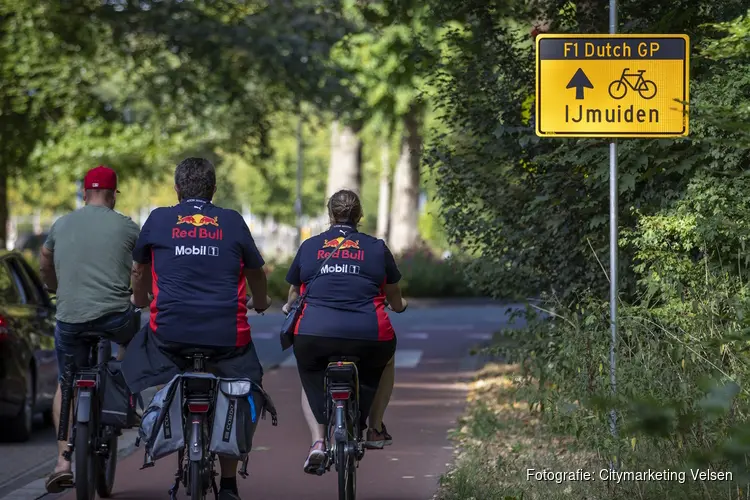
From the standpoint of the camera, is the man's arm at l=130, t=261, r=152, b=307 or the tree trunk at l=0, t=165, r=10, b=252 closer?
the man's arm at l=130, t=261, r=152, b=307

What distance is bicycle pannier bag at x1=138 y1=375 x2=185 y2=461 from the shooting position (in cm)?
618

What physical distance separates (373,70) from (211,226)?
2901cm

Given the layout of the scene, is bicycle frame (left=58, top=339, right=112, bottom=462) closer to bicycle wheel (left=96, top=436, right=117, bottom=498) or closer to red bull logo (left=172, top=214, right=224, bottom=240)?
bicycle wheel (left=96, top=436, right=117, bottom=498)

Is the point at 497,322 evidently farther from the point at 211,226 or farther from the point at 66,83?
the point at 211,226

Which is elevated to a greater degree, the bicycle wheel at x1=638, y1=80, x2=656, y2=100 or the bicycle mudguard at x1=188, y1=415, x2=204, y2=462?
the bicycle wheel at x1=638, y1=80, x2=656, y2=100

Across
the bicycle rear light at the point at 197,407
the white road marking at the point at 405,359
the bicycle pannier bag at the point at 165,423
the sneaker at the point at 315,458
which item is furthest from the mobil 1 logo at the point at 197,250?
the white road marking at the point at 405,359

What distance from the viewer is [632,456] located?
21.3 ft

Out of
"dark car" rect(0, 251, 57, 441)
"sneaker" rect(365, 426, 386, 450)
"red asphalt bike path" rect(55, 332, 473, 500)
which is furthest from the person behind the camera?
"dark car" rect(0, 251, 57, 441)

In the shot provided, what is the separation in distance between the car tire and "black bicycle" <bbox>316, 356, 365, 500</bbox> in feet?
13.8

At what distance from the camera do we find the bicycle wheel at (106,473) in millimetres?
7680

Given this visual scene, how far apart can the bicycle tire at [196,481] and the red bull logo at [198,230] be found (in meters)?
1.00

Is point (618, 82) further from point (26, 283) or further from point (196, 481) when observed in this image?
point (26, 283)

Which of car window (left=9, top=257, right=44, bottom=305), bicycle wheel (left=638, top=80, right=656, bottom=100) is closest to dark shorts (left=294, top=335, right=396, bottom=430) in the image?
bicycle wheel (left=638, top=80, right=656, bottom=100)

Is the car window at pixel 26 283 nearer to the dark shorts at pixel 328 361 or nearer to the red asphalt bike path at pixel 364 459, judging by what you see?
the red asphalt bike path at pixel 364 459
